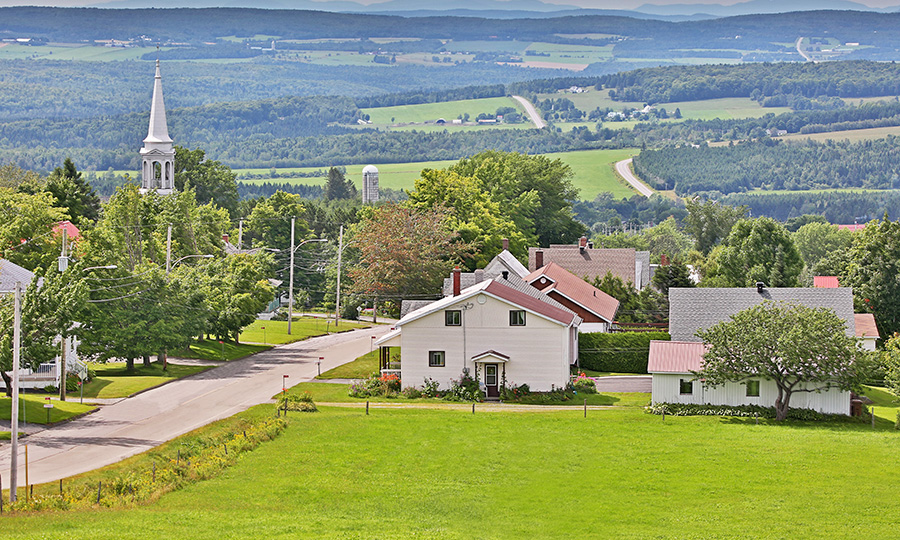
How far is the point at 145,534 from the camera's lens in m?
30.4

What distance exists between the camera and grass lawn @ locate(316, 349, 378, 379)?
225 ft

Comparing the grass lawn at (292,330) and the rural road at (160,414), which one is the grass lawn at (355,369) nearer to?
the rural road at (160,414)

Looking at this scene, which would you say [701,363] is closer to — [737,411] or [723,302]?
[737,411]

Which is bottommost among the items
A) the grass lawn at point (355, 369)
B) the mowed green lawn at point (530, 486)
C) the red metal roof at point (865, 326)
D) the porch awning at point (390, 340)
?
the mowed green lawn at point (530, 486)

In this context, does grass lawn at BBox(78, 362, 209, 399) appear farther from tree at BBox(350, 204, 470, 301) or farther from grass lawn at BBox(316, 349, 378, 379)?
tree at BBox(350, 204, 470, 301)

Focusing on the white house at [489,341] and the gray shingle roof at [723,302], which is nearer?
the white house at [489,341]

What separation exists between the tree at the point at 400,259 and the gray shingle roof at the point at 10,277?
27391 millimetres

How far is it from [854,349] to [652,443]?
13.5 metres

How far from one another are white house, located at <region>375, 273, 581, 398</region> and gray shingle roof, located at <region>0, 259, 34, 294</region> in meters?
19.8

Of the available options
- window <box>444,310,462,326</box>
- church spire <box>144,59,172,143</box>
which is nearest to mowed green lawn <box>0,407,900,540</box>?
window <box>444,310,462,326</box>

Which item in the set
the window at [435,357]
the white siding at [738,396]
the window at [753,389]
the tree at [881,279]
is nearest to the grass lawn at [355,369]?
the window at [435,357]

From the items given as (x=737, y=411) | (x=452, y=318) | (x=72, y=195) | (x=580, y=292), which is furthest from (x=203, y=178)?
(x=737, y=411)

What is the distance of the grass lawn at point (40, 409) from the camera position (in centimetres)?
5109

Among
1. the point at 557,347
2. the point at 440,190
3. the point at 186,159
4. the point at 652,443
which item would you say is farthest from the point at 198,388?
the point at 186,159
